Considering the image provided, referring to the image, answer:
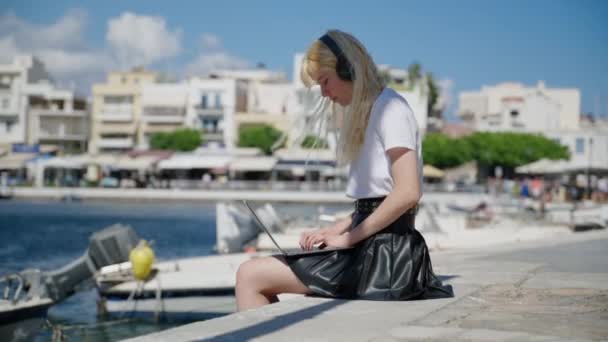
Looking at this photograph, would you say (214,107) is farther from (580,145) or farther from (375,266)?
(375,266)

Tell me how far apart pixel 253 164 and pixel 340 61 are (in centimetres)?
6447

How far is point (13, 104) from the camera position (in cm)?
8688

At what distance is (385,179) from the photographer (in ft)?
12.6

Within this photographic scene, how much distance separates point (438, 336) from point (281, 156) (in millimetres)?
65975

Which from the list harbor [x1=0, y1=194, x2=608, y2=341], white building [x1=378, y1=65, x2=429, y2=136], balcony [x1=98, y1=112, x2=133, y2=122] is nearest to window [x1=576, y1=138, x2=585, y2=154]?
white building [x1=378, y1=65, x2=429, y2=136]

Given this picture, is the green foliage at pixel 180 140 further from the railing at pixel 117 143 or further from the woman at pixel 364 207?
the woman at pixel 364 207

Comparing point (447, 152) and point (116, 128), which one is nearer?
point (447, 152)

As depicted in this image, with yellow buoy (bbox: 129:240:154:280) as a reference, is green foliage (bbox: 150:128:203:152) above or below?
above

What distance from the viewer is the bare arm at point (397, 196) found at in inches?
145

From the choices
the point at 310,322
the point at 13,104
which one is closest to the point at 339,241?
the point at 310,322

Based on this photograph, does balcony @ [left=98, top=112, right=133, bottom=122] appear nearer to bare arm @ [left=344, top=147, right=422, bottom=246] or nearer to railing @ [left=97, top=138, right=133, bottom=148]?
railing @ [left=97, top=138, right=133, bottom=148]

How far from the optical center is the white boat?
11.4 metres

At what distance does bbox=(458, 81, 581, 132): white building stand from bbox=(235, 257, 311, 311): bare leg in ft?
263

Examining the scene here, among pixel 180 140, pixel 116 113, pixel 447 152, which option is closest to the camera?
pixel 447 152
